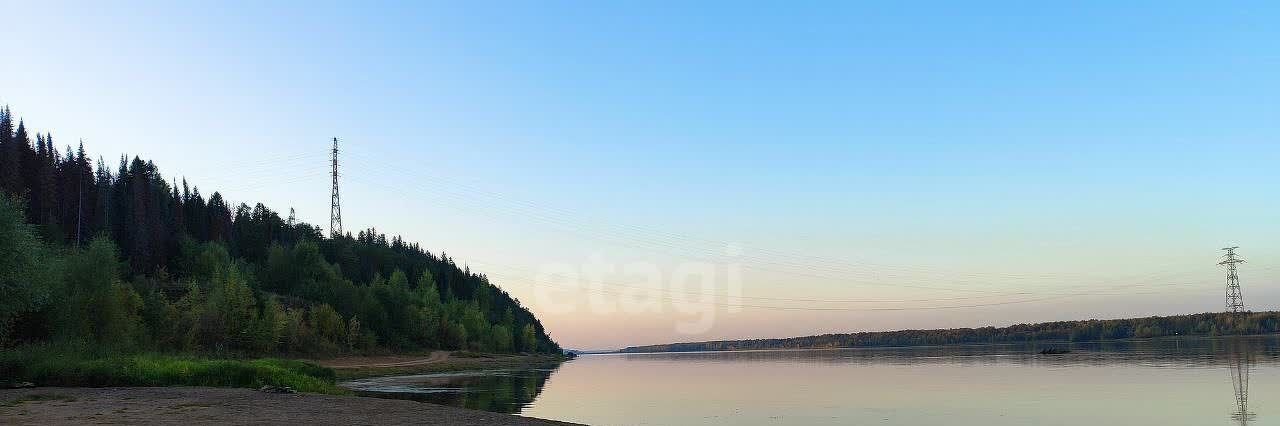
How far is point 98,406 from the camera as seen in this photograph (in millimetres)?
29344

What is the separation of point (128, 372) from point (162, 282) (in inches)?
3544

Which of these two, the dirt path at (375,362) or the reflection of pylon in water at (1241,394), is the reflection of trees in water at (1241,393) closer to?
the reflection of pylon in water at (1241,394)

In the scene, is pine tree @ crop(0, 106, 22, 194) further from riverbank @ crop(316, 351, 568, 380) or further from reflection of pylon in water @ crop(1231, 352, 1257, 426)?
reflection of pylon in water @ crop(1231, 352, 1257, 426)

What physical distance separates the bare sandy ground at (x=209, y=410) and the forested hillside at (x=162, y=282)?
1533 centimetres

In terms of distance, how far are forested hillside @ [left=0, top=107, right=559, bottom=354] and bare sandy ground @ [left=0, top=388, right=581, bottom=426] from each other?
1533 centimetres

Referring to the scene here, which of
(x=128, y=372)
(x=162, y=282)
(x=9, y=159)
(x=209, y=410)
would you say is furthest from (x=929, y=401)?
(x=9, y=159)

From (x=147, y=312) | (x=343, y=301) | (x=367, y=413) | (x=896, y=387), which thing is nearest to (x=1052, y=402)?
(x=896, y=387)

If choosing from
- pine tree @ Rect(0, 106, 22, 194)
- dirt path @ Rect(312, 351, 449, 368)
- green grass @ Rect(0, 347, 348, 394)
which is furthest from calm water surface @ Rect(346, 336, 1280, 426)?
pine tree @ Rect(0, 106, 22, 194)

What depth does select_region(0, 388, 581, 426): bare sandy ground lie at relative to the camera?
25.5 m

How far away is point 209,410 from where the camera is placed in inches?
1137

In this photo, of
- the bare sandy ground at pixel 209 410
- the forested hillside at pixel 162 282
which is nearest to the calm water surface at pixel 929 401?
the bare sandy ground at pixel 209 410

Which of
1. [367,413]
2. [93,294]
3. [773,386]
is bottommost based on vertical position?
[773,386]

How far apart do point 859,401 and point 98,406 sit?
38829mm

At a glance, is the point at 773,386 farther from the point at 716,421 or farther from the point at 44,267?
the point at 44,267
